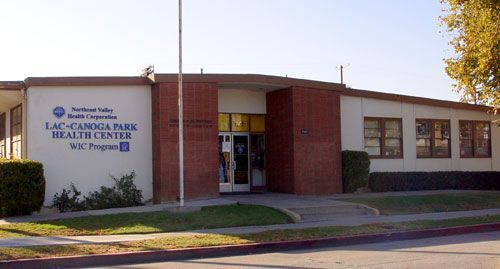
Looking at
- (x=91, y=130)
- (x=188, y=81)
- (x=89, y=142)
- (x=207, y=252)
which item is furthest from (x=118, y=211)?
(x=207, y=252)

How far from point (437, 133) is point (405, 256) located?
16777 millimetres

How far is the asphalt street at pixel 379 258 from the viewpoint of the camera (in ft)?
34.0

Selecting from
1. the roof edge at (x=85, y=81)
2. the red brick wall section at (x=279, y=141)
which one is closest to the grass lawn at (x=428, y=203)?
the red brick wall section at (x=279, y=141)

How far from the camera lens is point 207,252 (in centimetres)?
1191

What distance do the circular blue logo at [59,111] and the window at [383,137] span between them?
12.4 meters

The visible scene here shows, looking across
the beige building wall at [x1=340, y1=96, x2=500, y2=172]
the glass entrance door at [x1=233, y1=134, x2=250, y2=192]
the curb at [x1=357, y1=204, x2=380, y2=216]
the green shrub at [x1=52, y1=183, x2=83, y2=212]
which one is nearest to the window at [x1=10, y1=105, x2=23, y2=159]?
the green shrub at [x1=52, y1=183, x2=83, y2=212]

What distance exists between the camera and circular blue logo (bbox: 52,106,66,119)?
19330 millimetres

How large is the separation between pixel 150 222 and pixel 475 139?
18641 millimetres

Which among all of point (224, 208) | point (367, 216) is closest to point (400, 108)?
point (367, 216)

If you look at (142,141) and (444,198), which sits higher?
(142,141)

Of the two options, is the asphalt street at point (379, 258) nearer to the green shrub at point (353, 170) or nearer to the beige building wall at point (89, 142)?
the beige building wall at point (89, 142)

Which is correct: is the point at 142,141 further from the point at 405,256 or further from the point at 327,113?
the point at 405,256

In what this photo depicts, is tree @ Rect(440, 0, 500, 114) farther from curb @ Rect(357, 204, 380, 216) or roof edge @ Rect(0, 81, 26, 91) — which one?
roof edge @ Rect(0, 81, 26, 91)

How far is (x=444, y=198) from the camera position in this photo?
69.8 feet
